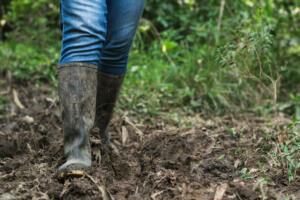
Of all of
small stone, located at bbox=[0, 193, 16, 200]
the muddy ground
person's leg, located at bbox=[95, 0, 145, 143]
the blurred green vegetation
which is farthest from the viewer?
the blurred green vegetation

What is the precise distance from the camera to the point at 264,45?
6.66 ft

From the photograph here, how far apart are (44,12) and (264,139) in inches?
162

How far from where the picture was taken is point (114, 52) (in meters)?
1.91

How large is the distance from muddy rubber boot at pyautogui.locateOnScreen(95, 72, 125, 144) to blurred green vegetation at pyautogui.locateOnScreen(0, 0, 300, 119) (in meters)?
0.67

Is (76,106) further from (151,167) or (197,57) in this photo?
(197,57)

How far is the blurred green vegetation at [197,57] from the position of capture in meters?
2.85

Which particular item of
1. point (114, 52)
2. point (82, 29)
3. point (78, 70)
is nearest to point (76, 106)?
point (78, 70)

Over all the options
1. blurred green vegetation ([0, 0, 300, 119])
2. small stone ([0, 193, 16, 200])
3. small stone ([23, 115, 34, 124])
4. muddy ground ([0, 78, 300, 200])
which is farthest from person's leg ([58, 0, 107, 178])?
small stone ([23, 115, 34, 124])

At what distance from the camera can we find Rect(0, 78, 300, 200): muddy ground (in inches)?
55.2

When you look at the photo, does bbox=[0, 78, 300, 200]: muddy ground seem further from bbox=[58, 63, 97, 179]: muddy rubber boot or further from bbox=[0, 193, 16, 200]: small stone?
bbox=[58, 63, 97, 179]: muddy rubber boot

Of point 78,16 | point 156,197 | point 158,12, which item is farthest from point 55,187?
point 158,12

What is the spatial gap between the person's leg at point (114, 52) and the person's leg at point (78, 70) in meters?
0.21

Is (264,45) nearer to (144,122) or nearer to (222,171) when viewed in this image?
(222,171)

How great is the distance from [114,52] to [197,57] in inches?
67.1
